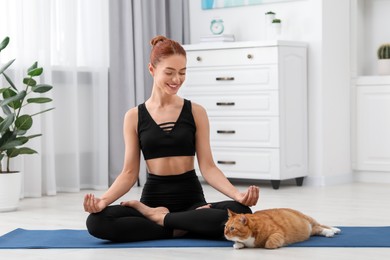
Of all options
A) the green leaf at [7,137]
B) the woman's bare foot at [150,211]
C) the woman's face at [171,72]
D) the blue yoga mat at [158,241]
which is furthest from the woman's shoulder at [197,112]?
the green leaf at [7,137]

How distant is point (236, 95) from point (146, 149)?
85.6 inches

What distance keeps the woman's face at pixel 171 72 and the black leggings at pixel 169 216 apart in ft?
1.18

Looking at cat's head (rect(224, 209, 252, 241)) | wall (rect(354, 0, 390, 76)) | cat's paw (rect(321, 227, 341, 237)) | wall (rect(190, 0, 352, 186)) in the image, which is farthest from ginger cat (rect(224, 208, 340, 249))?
wall (rect(354, 0, 390, 76))

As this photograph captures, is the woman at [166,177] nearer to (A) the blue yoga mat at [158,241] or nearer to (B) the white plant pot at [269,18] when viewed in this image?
(A) the blue yoga mat at [158,241]

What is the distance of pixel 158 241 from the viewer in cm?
313

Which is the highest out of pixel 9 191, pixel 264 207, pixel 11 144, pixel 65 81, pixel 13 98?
pixel 65 81

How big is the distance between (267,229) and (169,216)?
0.40 metres

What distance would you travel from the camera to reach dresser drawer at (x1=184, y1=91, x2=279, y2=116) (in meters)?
5.28

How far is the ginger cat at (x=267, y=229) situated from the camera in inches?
114

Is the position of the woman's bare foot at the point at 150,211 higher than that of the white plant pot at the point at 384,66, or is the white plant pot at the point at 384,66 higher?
the white plant pot at the point at 384,66

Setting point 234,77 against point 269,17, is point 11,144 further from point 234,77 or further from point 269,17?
point 269,17

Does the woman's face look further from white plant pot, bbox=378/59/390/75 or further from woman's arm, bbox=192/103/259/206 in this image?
white plant pot, bbox=378/59/390/75

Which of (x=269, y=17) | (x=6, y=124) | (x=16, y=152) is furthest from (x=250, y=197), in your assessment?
(x=269, y=17)

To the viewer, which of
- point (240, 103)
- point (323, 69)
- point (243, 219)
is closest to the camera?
point (243, 219)
